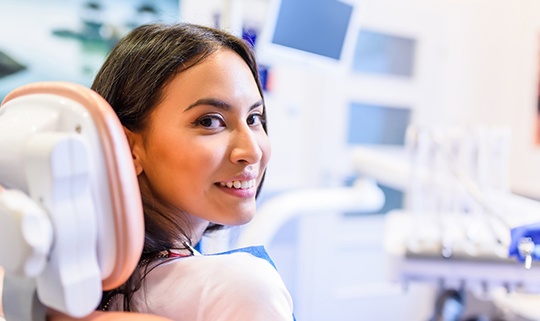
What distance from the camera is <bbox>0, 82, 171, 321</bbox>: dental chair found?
0.51m

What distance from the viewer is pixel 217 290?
24.0 inches

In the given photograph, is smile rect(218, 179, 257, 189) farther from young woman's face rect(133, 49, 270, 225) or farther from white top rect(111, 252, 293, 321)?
white top rect(111, 252, 293, 321)

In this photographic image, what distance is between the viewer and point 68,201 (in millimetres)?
524

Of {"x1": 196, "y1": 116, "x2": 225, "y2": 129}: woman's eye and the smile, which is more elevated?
{"x1": 196, "y1": 116, "x2": 225, "y2": 129}: woman's eye

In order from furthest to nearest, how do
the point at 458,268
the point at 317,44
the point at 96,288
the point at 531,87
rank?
the point at 531,87
the point at 317,44
the point at 458,268
the point at 96,288

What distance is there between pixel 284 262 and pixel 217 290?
7.82ft

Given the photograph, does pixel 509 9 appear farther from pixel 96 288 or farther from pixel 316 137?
pixel 96 288

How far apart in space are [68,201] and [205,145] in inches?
8.7

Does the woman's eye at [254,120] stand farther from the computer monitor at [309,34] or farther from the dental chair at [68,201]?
the computer monitor at [309,34]

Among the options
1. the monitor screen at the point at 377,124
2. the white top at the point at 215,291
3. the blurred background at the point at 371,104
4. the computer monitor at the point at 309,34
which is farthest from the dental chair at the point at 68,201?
the monitor screen at the point at 377,124

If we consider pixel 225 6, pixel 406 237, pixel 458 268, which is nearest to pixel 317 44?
pixel 225 6

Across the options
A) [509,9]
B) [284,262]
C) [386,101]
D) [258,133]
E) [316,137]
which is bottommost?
[284,262]

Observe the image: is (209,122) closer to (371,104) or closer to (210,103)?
(210,103)

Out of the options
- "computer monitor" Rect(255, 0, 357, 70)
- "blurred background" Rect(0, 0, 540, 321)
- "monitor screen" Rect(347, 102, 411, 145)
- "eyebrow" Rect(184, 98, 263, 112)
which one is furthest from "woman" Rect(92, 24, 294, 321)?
"monitor screen" Rect(347, 102, 411, 145)
